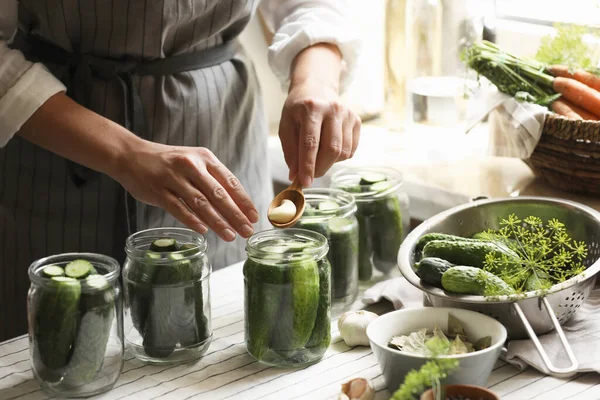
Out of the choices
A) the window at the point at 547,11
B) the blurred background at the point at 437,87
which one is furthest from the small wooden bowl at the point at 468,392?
the window at the point at 547,11

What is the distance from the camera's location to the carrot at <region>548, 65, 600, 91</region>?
5.24 ft

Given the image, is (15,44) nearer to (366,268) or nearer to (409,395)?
(366,268)

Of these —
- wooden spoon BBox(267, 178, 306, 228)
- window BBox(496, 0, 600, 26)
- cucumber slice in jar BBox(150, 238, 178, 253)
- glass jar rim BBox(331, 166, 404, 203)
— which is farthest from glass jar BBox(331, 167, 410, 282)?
window BBox(496, 0, 600, 26)

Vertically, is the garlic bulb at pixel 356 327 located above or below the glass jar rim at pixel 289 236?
below

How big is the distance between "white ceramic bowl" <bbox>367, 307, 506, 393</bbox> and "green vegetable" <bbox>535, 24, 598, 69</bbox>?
82 centimetres

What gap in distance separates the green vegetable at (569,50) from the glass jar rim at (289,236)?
2.67ft

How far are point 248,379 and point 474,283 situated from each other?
31 cm

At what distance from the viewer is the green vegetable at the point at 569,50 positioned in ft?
5.46

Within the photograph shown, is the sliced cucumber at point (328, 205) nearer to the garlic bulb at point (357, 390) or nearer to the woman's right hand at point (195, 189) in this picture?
the woman's right hand at point (195, 189)

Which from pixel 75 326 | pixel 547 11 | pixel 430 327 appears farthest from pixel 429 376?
pixel 547 11

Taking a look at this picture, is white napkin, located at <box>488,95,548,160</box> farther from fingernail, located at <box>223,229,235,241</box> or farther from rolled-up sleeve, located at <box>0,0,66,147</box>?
rolled-up sleeve, located at <box>0,0,66,147</box>

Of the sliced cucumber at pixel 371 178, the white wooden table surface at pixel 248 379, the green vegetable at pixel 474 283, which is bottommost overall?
the white wooden table surface at pixel 248 379

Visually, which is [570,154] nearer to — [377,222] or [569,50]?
[569,50]

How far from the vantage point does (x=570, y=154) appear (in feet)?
4.93
